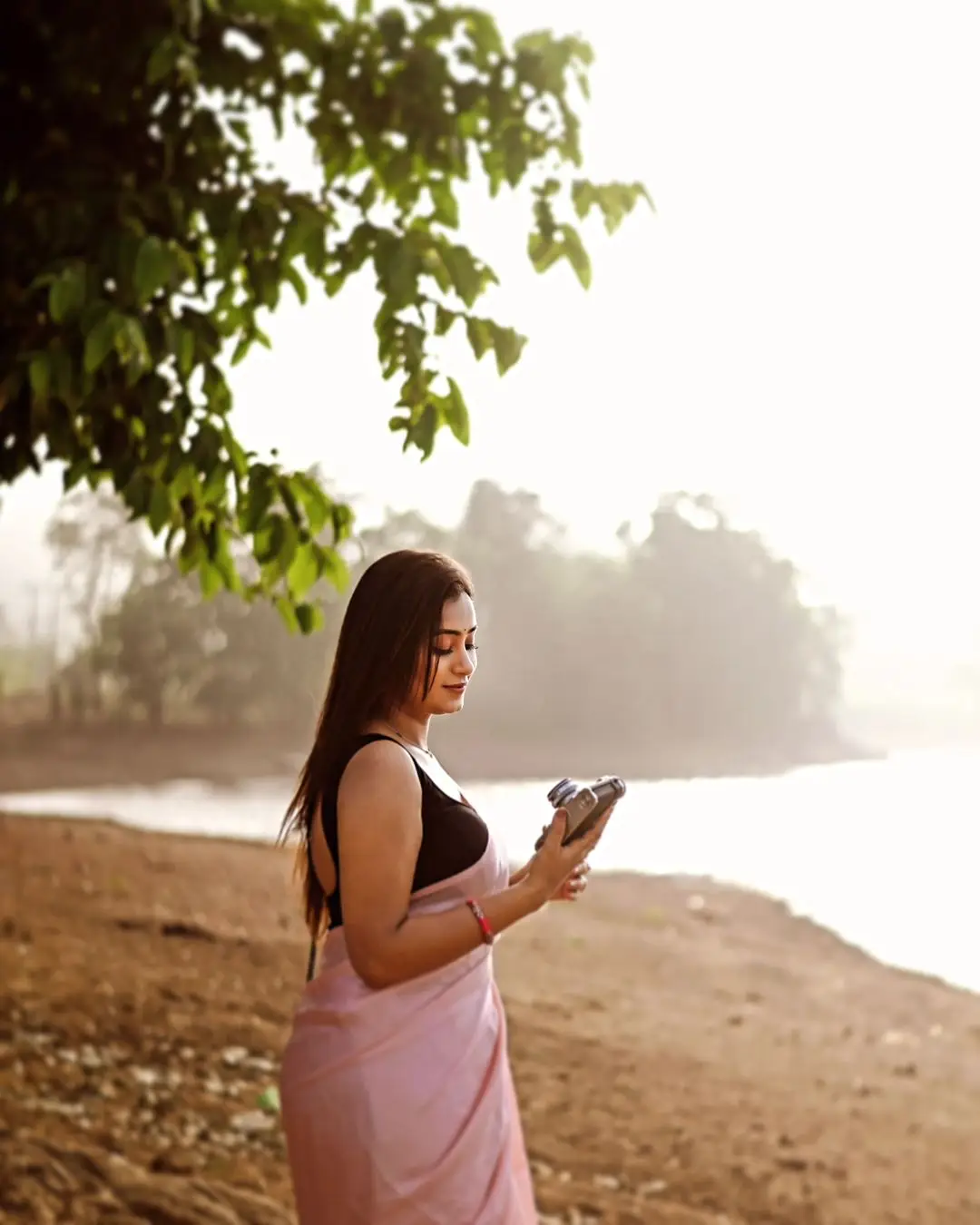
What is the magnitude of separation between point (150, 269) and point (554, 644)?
22741 mm

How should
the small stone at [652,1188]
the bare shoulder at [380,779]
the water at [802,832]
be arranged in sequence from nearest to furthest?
the bare shoulder at [380,779], the small stone at [652,1188], the water at [802,832]

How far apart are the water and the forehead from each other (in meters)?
8.52

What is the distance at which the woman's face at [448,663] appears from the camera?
1798mm

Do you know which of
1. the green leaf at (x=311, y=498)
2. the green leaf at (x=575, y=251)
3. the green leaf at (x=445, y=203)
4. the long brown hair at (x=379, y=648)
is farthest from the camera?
the green leaf at (x=445, y=203)

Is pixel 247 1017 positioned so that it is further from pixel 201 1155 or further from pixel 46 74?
pixel 46 74

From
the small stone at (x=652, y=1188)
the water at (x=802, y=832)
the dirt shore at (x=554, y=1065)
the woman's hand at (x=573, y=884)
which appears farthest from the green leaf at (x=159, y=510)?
the water at (x=802, y=832)

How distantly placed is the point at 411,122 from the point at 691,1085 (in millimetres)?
4446

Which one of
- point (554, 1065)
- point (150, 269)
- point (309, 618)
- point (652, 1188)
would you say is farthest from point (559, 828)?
point (554, 1065)

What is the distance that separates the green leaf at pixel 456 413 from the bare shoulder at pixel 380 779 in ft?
4.16

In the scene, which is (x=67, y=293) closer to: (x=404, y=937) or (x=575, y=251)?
(x=575, y=251)

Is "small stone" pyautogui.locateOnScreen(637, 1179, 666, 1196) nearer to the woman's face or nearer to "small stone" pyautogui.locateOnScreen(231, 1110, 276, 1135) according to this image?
"small stone" pyautogui.locateOnScreen(231, 1110, 276, 1135)

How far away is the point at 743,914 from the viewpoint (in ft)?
39.0

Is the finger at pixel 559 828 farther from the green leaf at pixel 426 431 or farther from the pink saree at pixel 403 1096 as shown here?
the green leaf at pixel 426 431

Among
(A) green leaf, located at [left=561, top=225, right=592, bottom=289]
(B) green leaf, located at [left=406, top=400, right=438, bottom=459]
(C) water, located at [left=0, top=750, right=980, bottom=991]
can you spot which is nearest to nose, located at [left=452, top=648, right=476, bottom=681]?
(B) green leaf, located at [left=406, top=400, right=438, bottom=459]
